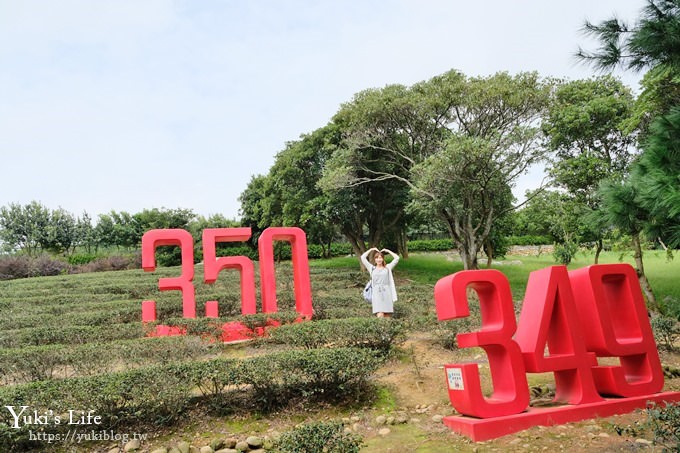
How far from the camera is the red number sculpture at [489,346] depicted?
4688 mm

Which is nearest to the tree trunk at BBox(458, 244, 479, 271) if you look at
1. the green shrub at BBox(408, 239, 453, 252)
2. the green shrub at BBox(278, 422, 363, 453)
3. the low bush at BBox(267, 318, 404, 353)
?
the low bush at BBox(267, 318, 404, 353)

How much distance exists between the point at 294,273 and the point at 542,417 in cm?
665

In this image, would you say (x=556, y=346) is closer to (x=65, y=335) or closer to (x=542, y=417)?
(x=542, y=417)

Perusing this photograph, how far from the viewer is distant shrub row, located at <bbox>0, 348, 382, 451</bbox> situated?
4.76 m

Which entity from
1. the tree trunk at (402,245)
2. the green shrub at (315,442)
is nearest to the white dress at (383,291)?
the green shrub at (315,442)

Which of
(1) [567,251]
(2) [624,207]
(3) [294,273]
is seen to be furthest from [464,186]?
(2) [624,207]

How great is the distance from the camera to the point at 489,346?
496cm

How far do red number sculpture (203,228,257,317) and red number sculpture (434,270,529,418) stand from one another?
19.5 feet

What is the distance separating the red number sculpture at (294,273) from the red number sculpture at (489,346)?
5322mm

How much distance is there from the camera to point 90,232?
3594 cm

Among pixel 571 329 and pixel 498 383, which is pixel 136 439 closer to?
pixel 498 383

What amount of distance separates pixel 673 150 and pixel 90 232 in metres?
38.3

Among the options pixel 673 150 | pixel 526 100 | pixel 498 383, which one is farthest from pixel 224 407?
pixel 526 100

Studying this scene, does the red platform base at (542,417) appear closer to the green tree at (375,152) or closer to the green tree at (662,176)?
the green tree at (662,176)
